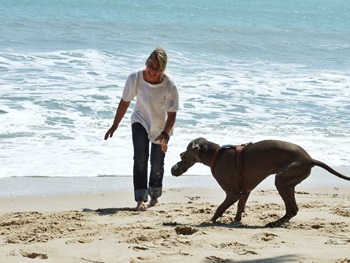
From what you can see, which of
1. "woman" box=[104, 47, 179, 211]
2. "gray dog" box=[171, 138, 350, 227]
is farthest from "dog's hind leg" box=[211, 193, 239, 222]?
"woman" box=[104, 47, 179, 211]

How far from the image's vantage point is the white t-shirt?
7.31 metres

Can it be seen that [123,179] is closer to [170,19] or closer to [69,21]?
[69,21]

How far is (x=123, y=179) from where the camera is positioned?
9.03 meters

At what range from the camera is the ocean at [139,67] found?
9977 mm

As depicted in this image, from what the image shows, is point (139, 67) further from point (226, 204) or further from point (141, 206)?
point (226, 204)

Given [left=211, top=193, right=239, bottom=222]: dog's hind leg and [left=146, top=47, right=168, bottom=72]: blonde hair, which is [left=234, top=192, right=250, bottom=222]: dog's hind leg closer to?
[left=211, top=193, right=239, bottom=222]: dog's hind leg

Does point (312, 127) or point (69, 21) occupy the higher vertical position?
point (69, 21)

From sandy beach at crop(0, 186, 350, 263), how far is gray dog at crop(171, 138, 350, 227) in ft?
0.81

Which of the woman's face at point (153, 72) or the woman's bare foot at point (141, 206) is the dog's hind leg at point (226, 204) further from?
the woman's face at point (153, 72)

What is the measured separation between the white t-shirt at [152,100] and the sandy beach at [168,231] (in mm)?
817

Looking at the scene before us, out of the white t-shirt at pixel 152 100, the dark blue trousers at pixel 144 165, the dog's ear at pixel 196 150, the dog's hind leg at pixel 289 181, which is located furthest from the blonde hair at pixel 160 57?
the dog's hind leg at pixel 289 181

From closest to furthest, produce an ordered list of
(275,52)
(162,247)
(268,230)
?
(162,247)
(268,230)
(275,52)

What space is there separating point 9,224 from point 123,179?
98.8 inches

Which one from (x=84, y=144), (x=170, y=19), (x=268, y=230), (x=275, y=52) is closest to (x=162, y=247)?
(x=268, y=230)
